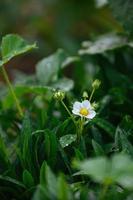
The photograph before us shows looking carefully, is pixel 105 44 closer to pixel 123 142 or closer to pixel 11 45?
pixel 11 45

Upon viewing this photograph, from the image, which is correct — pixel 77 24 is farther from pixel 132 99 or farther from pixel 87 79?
pixel 132 99

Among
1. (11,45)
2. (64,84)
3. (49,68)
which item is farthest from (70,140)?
(49,68)

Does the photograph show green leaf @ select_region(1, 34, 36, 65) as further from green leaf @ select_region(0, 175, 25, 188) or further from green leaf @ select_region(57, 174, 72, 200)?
green leaf @ select_region(57, 174, 72, 200)

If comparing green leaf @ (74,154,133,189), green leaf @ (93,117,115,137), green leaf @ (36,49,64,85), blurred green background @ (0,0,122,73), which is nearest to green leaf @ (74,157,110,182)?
green leaf @ (74,154,133,189)

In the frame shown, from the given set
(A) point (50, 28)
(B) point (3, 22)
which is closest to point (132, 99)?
(A) point (50, 28)

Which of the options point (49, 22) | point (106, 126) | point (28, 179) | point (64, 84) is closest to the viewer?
point (28, 179)

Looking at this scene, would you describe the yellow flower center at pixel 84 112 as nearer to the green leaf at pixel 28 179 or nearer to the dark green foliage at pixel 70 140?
the dark green foliage at pixel 70 140
